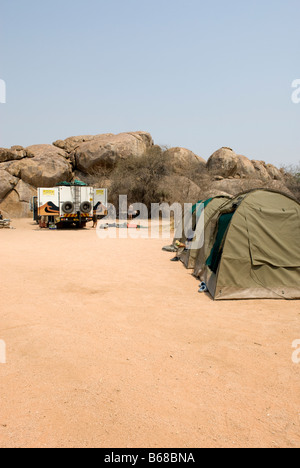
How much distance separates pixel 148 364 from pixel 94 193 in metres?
16.9

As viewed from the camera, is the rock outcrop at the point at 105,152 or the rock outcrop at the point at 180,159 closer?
the rock outcrop at the point at 105,152

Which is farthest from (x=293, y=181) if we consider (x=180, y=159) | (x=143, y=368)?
(x=143, y=368)

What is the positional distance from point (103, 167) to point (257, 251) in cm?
2574

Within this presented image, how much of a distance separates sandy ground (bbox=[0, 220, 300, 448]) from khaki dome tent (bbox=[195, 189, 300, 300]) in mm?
366

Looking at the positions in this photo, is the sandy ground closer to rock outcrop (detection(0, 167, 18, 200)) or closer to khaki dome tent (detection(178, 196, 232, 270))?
khaki dome tent (detection(178, 196, 232, 270))

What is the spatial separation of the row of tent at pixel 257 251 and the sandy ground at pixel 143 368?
37 centimetres

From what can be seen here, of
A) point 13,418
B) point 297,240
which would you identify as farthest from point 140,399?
point 297,240

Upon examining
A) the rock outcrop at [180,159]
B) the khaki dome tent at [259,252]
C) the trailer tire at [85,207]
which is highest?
the rock outcrop at [180,159]

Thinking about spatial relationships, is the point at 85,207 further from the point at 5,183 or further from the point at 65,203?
the point at 5,183

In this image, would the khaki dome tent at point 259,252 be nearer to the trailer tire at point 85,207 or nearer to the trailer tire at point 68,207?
the trailer tire at point 85,207

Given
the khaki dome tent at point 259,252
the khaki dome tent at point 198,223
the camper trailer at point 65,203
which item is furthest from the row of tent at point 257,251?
the camper trailer at point 65,203

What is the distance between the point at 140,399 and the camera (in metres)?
3.05

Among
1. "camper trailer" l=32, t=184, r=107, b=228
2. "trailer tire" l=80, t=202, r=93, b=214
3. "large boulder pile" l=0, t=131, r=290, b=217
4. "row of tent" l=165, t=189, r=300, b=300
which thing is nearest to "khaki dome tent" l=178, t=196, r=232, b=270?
"row of tent" l=165, t=189, r=300, b=300

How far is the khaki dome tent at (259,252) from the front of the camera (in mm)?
6062
